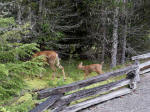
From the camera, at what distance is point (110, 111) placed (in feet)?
19.2

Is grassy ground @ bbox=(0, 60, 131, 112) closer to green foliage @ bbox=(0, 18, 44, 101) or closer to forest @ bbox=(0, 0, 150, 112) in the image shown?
forest @ bbox=(0, 0, 150, 112)

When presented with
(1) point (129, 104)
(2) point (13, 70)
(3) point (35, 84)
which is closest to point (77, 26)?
(3) point (35, 84)

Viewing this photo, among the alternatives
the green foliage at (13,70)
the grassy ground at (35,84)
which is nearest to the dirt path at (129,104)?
the grassy ground at (35,84)

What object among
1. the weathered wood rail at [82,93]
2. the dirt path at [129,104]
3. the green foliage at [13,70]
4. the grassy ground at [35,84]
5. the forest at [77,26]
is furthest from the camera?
the forest at [77,26]

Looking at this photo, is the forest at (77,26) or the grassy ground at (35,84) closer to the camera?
the grassy ground at (35,84)

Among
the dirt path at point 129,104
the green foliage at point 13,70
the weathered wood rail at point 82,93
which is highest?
the green foliage at point 13,70

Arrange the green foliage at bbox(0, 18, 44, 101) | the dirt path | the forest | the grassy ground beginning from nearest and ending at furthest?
the green foliage at bbox(0, 18, 44, 101) → the grassy ground → the dirt path → the forest

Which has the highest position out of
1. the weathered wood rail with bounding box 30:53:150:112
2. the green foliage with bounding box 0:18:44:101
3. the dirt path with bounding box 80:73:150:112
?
the green foliage with bounding box 0:18:44:101

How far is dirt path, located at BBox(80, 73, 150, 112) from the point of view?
596 cm

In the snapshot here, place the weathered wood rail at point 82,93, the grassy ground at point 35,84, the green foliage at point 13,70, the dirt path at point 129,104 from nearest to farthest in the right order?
the green foliage at point 13,70
the grassy ground at point 35,84
the weathered wood rail at point 82,93
the dirt path at point 129,104

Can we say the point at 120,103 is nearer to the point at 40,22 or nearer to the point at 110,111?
the point at 110,111

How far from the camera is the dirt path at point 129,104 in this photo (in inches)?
235

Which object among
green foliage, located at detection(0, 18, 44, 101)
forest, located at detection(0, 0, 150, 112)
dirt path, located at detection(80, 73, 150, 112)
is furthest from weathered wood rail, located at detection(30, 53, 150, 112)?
forest, located at detection(0, 0, 150, 112)

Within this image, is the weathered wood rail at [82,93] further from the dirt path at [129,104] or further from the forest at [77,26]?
the forest at [77,26]
